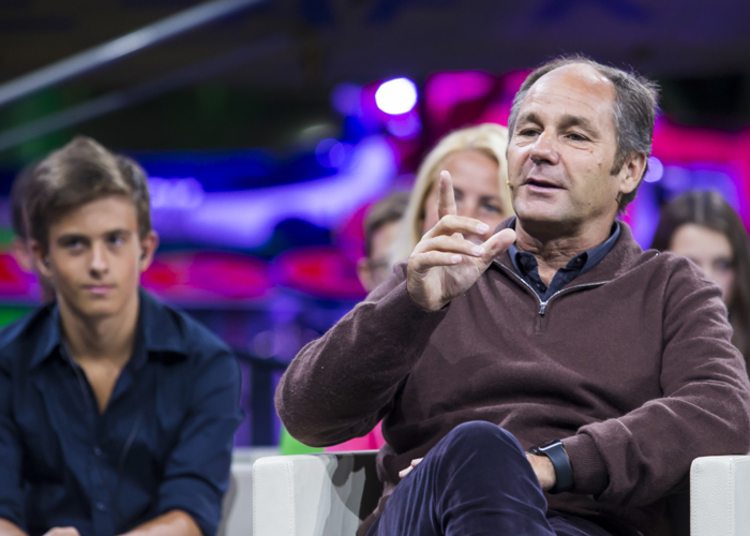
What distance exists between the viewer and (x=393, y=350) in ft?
4.58

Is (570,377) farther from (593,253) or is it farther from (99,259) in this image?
(99,259)

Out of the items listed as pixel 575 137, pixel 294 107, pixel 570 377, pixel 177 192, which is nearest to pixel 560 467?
pixel 570 377

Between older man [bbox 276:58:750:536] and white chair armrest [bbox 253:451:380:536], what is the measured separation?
0.07 meters

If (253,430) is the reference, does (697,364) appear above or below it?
above

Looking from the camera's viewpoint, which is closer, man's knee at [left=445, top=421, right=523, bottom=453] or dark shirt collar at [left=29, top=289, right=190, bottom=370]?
man's knee at [left=445, top=421, right=523, bottom=453]

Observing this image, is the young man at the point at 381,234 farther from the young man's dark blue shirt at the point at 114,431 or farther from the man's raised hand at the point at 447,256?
the man's raised hand at the point at 447,256

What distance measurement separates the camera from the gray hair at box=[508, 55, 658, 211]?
161 centimetres

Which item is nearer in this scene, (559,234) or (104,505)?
(559,234)

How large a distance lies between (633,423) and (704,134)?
5269 millimetres

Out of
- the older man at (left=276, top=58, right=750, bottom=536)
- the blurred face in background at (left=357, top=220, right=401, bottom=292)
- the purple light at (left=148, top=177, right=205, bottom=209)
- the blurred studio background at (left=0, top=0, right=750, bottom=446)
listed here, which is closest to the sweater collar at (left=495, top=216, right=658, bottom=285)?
the older man at (left=276, top=58, right=750, bottom=536)

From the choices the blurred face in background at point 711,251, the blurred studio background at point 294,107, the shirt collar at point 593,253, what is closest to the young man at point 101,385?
the shirt collar at point 593,253

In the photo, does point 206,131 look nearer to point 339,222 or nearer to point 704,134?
point 339,222

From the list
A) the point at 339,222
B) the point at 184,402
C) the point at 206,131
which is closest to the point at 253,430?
the point at 184,402

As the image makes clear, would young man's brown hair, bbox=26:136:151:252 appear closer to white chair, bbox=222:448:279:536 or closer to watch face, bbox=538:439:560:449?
white chair, bbox=222:448:279:536
